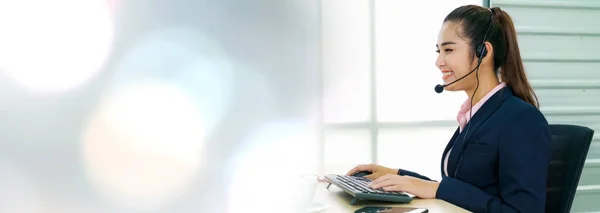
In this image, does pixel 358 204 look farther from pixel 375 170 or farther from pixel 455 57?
pixel 455 57

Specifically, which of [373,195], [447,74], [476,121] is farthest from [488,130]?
[373,195]

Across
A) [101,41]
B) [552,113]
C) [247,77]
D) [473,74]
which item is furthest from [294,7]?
[552,113]

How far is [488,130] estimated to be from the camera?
54.9 inches

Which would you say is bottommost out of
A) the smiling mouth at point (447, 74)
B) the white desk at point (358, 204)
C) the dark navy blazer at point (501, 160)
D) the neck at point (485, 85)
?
the white desk at point (358, 204)

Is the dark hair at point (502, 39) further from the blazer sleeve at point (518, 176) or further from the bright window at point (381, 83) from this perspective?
the bright window at point (381, 83)

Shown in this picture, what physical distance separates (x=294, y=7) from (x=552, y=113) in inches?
64.9

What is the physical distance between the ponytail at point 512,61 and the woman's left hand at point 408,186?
399mm

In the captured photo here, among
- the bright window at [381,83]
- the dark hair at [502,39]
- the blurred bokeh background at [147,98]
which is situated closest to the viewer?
the dark hair at [502,39]

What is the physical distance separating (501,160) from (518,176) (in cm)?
8

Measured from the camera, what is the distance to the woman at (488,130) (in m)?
1.27

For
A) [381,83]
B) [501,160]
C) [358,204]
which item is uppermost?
[381,83]

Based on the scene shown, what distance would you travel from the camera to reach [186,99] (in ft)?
8.95

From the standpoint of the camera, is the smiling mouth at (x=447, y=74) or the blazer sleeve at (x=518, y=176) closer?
the blazer sleeve at (x=518, y=176)

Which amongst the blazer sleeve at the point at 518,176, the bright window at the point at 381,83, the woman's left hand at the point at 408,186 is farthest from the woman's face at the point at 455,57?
the bright window at the point at 381,83
